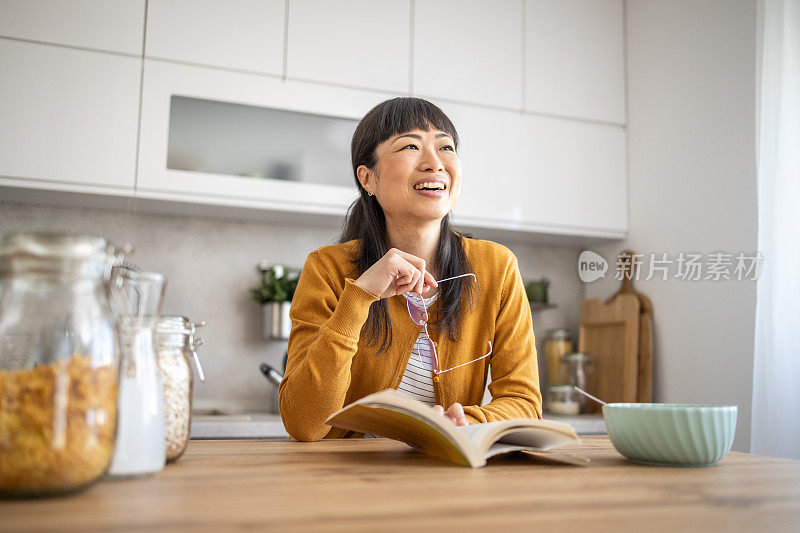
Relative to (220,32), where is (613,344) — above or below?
below

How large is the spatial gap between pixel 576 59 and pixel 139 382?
2.75 metres

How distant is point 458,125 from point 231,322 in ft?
4.04

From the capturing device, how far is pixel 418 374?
1.56 meters

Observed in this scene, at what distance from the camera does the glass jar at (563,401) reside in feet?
9.30

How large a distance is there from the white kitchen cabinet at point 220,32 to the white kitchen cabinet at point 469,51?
578 millimetres

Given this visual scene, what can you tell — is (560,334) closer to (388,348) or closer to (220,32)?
(388,348)

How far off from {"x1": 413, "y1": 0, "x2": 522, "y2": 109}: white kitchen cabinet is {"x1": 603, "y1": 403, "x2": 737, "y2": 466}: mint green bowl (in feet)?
6.88

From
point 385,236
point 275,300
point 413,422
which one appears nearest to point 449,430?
point 413,422

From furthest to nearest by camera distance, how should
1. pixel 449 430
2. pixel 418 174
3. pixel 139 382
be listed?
pixel 418 174
pixel 449 430
pixel 139 382

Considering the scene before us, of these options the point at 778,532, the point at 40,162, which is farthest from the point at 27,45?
the point at 778,532

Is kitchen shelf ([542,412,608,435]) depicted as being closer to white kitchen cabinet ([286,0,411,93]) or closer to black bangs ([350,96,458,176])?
black bangs ([350,96,458,176])

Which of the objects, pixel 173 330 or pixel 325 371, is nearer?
pixel 173 330

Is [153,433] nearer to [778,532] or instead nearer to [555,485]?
[555,485]
